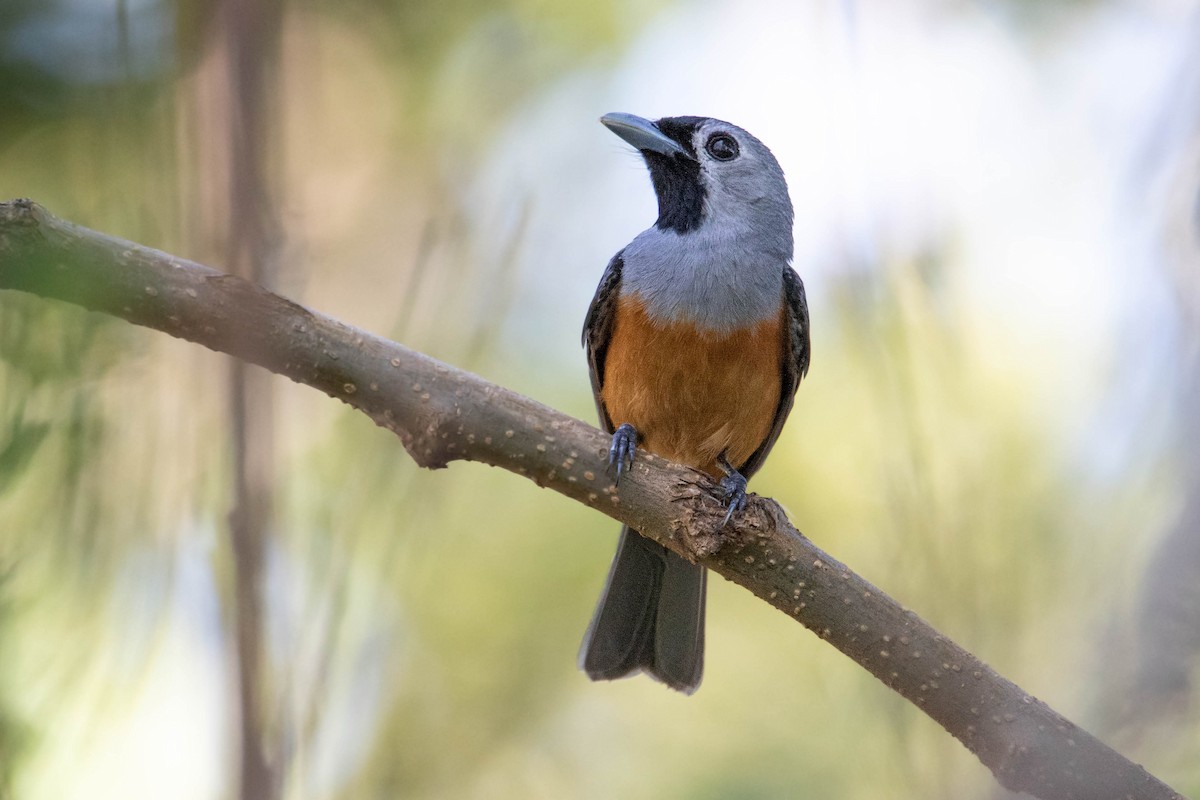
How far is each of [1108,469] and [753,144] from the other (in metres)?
2.98

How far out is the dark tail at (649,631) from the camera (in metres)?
5.01

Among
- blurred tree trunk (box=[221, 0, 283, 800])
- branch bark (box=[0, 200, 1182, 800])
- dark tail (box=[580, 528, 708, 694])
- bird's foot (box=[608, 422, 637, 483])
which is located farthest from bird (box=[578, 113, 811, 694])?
blurred tree trunk (box=[221, 0, 283, 800])

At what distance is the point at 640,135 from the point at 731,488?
2.16 metres

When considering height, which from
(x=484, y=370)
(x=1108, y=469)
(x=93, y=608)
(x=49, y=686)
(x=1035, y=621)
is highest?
(x=484, y=370)

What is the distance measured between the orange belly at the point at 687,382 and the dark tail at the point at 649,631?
0.60 metres

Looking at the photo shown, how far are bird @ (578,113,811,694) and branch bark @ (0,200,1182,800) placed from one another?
3.85ft

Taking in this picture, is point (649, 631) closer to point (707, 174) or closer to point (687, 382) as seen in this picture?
point (687, 382)

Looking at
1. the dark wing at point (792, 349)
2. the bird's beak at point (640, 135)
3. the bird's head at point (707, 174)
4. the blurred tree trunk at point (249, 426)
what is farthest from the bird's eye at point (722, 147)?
the blurred tree trunk at point (249, 426)

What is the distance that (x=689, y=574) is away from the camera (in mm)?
5258

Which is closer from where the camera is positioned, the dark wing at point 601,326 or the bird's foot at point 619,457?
the bird's foot at point 619,457

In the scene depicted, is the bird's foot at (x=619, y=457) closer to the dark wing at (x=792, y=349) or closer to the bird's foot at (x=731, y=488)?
the bird's foot at (x=731, y=488)

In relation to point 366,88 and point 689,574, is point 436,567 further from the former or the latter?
point 366,88

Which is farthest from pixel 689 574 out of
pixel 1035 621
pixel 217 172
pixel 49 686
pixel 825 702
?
pixel 217 172

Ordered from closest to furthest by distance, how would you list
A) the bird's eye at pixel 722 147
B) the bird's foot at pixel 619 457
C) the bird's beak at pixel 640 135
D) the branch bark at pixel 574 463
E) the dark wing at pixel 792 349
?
the branch bark at pixel 574 463 → the bird's foot at pixel 619 457 → the dark wing at pixel 792 349 → the bird's beak at pixel 640 135 → the bird's eye at pixel 722 147
